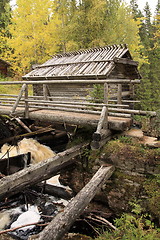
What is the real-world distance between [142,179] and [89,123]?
6.45ft

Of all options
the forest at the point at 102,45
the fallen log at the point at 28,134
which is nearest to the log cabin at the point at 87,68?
the forest at the point at 102,45

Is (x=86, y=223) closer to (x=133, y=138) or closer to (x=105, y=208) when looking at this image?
(x=105, y=208)

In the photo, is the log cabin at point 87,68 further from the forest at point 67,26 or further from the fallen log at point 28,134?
the forest at point 67,26

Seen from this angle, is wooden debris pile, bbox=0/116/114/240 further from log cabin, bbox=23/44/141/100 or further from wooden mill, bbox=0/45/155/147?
log cabin, bbox=23/44/141/100

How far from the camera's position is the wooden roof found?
32.0 feet

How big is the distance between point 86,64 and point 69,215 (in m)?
9.16

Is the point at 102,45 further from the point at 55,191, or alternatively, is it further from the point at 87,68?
the point at 55,191

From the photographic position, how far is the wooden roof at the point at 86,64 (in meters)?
9.77

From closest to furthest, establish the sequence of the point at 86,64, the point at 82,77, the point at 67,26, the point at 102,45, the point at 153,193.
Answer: the point at 153,193 < the point at 82,77 < the point at 86,64 < the point at 67,26 < the point at 102,45

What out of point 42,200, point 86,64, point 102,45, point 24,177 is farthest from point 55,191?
point 102,45

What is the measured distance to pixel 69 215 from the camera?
10.1 feet

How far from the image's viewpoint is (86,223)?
4.99 m

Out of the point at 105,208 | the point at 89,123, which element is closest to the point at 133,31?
the point at 89,123

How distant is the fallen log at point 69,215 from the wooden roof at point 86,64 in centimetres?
635
